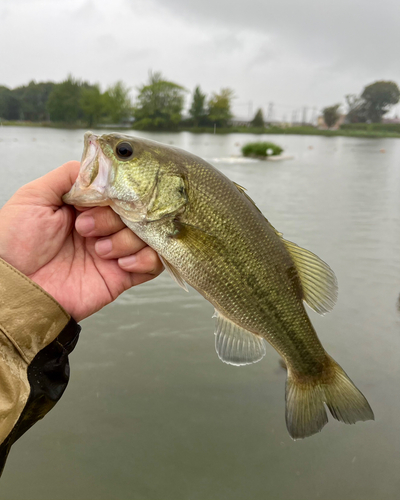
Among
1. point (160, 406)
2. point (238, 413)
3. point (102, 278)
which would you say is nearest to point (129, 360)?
point (160, 406)

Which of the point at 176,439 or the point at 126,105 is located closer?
the point at 176,439

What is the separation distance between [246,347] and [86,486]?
172 centimetres

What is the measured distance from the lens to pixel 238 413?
332cm

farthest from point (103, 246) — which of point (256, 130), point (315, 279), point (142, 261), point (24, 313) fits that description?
point (256, 130)

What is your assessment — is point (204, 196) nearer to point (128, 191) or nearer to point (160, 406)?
point (128, 191)

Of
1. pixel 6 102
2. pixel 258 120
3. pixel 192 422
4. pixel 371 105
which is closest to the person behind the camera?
pixel 192 422

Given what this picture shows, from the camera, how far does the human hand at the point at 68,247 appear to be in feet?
6.80

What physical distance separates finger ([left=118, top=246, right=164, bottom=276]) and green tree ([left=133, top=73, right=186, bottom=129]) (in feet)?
163

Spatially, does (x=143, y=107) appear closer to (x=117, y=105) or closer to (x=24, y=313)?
(x=117, y=105)

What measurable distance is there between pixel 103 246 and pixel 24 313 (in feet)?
2.03

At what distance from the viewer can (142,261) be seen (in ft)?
7.41

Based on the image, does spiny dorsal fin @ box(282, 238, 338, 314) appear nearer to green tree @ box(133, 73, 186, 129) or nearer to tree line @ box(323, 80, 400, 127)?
green tree @ box(133, 73, 186, 129)

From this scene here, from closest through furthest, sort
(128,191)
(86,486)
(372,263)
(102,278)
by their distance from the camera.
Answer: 1. (128,191)
2. (102,278)
3. (86,486)
4. (372,263)

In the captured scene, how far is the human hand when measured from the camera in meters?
2.07
